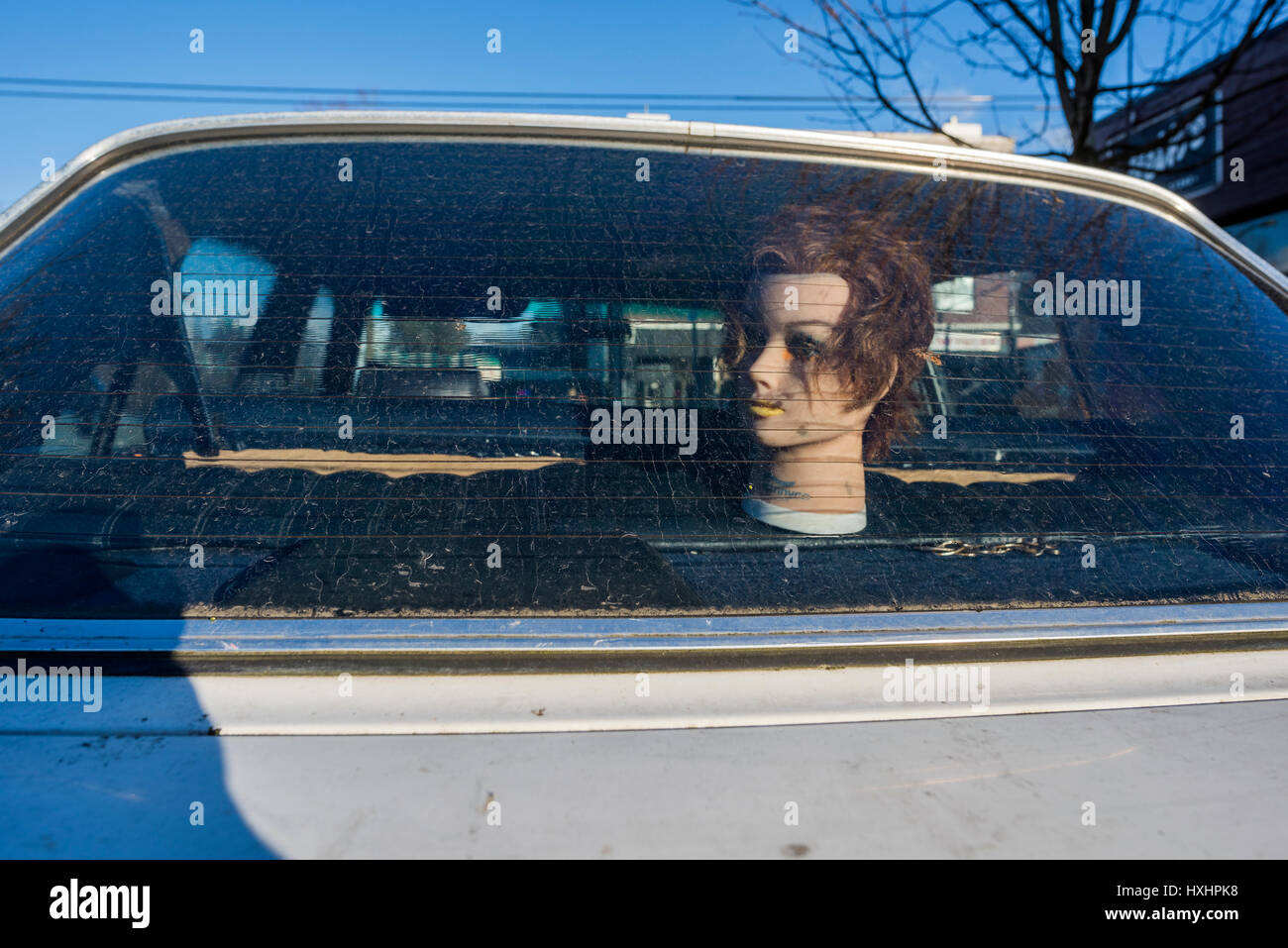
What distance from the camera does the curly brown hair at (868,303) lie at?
4.38 feet

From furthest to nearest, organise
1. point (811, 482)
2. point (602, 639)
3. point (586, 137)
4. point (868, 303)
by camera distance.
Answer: point (586, 137) → point (868, 303) → point (811, 482) → point (602, 639)

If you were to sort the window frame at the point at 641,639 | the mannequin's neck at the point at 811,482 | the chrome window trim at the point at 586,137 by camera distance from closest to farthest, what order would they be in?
the window frame at the point at 641,639
the mannequin's neck at the point at 811,482
the chrome window trim at the point at 586,137

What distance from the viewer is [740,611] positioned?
1065 mm

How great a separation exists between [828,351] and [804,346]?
0.15 ft

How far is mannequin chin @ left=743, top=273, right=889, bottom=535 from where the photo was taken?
49.4 inches

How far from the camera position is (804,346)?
4.37 ft

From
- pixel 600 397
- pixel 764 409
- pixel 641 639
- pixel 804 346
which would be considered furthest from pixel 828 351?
pixel 641 639

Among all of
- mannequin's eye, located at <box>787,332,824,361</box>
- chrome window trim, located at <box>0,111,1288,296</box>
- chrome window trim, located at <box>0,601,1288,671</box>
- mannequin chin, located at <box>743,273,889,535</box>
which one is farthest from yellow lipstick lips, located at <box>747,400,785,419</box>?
chrome window trim, located at <box>0,111,1288,296</box>

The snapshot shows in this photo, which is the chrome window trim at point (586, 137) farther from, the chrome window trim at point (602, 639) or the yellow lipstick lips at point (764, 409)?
the chrome window trim at point (602, 639)

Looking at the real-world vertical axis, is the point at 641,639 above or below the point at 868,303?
below

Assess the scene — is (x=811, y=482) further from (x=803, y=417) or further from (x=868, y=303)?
(x=868, y=303)

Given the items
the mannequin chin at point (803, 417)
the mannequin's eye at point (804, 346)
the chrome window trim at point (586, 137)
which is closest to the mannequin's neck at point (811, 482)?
the mannequin chin at point (803, 417)

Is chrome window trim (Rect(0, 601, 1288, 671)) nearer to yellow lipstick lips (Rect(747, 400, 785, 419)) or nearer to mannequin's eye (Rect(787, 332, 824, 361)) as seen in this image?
yellow lipstick lips (Rect(747, 400, 785, 419))

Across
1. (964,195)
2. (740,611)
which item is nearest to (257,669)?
(740,611)
